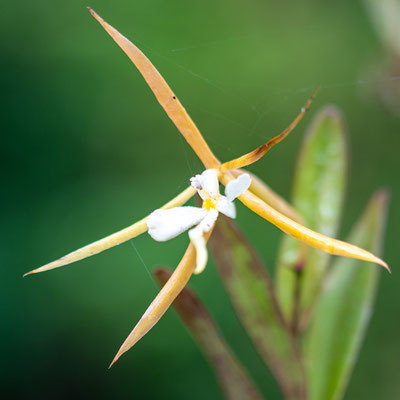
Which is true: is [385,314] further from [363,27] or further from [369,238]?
[363,27]

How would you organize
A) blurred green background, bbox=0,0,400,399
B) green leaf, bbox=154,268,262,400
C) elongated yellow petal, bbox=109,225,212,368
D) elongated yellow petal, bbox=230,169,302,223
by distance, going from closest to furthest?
elongated yellow petal, bbox=109,225,212,368, elongated yellow petal, bbox=230,169,302,223, green leaf, bbox=154,268,262,400, blurred green background, bbox=0,0,400,399

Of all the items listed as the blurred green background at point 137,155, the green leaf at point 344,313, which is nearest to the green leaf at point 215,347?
the green leaf at point 344,313

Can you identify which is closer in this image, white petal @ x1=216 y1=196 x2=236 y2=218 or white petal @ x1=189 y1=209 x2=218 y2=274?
white petal @ x1=189 y1=209 x2=218 y2=274

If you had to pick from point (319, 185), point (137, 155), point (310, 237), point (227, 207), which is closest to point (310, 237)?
point (310, 237)

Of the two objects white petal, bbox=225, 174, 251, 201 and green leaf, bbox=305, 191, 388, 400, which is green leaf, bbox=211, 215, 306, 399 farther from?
white petal, bbox=225, 174, 251, 201

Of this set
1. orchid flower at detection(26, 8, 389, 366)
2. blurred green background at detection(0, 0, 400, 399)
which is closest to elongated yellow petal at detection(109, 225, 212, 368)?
orchid flower at detection(26, 8, 389, 366)

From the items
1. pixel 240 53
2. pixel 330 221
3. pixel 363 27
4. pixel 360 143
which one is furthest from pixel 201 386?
pixel 363 27

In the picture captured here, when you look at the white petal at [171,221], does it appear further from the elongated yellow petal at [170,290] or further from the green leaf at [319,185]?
the green leaf at [319,185]
